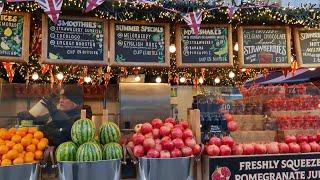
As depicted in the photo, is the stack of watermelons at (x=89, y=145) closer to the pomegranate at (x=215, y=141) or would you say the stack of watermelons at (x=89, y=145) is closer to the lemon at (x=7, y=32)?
the pomegranate at (x=215, y=141)

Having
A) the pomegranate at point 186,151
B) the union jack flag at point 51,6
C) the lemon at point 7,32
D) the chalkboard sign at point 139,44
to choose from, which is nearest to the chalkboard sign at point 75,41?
the chalkboard sign at point 139,44

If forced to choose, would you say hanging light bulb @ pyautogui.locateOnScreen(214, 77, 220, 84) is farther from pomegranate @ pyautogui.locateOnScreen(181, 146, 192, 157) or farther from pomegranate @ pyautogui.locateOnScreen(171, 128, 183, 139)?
pomegranate @ pyautogui.locateOnScreen(181, 146, 192, 157)

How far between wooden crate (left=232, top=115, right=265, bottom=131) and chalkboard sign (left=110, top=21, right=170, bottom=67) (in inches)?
49.9

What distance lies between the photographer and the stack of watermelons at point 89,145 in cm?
356

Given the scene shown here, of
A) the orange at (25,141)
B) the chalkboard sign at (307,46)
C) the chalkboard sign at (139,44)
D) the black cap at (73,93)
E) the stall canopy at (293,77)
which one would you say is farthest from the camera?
the stall canopy at (293,77)

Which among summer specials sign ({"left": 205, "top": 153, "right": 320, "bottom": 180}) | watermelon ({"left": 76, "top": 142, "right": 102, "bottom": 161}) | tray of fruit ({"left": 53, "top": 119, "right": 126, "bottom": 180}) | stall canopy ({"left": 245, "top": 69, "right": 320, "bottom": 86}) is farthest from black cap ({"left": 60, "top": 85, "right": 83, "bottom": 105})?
summer specials sign ({"left": 205, "top": 153, "right": 320, "bottom": 180})

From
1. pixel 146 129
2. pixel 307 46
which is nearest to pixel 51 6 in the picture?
pixel 146 129

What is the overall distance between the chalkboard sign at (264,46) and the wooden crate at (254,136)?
880 millimetres

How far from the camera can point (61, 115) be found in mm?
8188

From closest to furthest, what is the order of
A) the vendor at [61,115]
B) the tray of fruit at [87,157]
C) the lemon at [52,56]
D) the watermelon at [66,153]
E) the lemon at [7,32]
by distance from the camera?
the tray of fruit at [87,157]
the watermelon at [66,153]
the lemon at [7,32]
the lemon at [52,56]
the vendor at [61,115]

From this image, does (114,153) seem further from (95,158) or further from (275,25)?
(275,25)

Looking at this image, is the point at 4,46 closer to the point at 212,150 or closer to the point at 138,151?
the point at 138,151

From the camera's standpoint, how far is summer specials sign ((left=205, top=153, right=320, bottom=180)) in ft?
13.4

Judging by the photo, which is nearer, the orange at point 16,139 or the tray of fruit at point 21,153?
the tray of fruit at point 21,153
